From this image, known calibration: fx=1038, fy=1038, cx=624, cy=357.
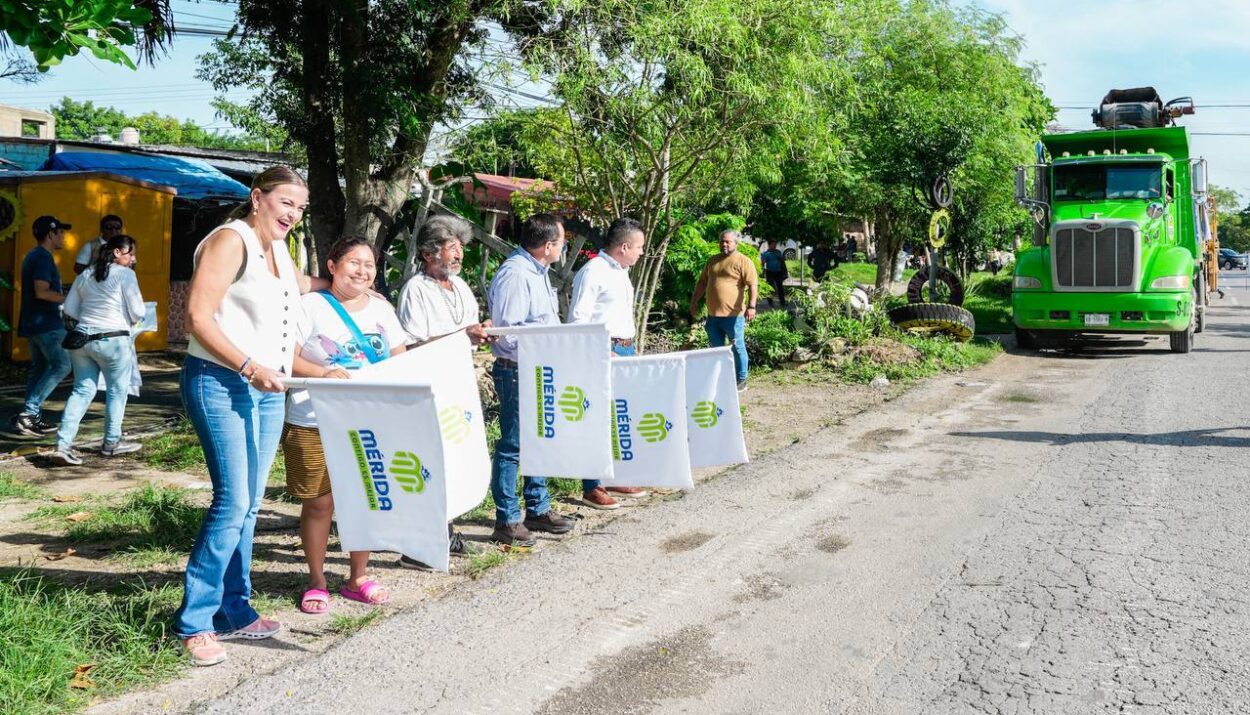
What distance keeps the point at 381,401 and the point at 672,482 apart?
2377mm

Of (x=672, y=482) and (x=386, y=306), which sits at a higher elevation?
(x=386, y=306)

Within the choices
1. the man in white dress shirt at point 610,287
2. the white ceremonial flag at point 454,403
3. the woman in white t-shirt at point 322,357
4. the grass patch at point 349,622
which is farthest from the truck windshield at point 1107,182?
the grass patch at point 349,622

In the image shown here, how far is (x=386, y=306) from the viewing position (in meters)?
4.78

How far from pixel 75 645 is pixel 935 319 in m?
12.7

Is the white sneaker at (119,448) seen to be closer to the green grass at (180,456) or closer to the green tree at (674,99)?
the green grass at (180,456)

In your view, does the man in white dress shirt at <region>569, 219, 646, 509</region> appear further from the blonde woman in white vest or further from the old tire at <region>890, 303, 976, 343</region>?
the old tire at <region>890, 303, 976, 343</region>

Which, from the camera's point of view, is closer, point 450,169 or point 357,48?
point 357,48

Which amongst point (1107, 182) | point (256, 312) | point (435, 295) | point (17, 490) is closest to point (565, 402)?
point (435, 295)

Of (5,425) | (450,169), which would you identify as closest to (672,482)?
(450,169)

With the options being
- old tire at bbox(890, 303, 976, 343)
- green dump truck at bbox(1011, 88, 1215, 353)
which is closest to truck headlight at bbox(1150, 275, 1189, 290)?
green dump truck at bbox(1011, 88, 1215, 353)

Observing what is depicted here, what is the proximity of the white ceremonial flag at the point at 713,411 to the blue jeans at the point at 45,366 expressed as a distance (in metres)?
5.57

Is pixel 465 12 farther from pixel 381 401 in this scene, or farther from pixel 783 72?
pixel 381 401

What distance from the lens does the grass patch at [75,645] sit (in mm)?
3590

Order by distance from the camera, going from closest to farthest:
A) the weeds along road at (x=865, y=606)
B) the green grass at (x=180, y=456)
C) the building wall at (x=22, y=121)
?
the weeds along road at (x=865, y=606)
the green grass at (x=180, y=456)
the building wall at (x=22, y=121)
